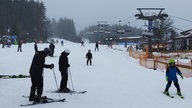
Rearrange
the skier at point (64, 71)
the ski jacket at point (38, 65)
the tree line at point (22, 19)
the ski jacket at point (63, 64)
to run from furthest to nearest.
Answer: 1. the tree line at point (22, 19)
2. the ski jacket at point (63, 64)
3. the skier at point (64, 71)
4. the ski jacket at point (38, 65)

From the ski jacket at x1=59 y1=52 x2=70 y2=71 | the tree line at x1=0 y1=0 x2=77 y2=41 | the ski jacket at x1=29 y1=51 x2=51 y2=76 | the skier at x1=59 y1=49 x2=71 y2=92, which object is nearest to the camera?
the ski jacket at x1=29 y1=51 x2=51 y2=76

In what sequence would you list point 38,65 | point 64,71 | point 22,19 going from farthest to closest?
1. point 22,19
2. point 64,71
3. point 38,65

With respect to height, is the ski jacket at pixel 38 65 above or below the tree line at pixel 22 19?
below

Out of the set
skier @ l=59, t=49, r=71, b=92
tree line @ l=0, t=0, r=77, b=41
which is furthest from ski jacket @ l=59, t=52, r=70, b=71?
tree line @ l=0, t=0, r=77, b=41

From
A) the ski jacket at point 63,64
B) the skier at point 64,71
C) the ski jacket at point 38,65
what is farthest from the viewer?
the ski jacket at point 63,64

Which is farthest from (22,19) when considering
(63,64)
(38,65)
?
(38,65)

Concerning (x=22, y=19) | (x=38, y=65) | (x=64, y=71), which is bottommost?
(x=64, y=71)

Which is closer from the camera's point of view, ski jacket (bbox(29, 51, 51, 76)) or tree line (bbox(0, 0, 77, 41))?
ski jacket (bbox(29, 51, 51, 76))

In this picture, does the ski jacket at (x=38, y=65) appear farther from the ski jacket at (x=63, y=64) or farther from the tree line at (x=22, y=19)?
the tree line at (x=22, y=19)

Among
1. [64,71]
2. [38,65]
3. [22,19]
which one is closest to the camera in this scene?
[38,65]

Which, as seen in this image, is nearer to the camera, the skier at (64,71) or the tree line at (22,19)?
the skier at (64,71)

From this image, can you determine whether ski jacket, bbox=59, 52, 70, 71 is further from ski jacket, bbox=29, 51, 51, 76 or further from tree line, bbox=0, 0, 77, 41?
tree line, bbox=0, 0, 77, 41

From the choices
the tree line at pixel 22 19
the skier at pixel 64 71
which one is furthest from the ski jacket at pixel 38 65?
the tree line at pixel 22 19

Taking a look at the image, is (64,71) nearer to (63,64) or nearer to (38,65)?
(63,64)
